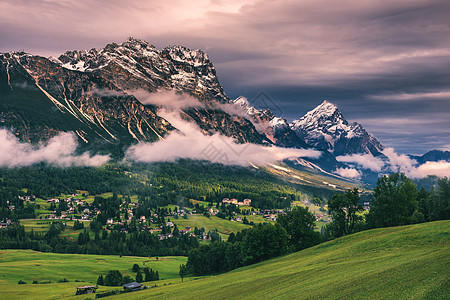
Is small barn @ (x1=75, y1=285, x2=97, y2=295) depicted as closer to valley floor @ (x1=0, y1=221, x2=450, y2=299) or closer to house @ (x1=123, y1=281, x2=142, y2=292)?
valley floor @ (x1=0, y1=221, x2=450, y2=299)

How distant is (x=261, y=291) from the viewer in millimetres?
42781

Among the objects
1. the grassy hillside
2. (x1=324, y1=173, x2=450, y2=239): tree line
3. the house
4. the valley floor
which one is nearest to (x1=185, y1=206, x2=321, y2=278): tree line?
(x1=324, y1=173, x2=450, y2=239): tree line

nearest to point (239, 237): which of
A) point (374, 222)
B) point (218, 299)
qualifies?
point (374, 222)

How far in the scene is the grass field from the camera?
86144mm

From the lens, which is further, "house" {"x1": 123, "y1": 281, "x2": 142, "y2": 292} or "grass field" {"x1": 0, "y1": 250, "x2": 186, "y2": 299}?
"grass field" {"x1": 0, "y1": 250, "x2": 186, "y2": 299}

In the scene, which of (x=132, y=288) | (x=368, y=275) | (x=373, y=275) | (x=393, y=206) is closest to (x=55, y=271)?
(x=132, y=288)

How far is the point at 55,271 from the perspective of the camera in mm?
126875

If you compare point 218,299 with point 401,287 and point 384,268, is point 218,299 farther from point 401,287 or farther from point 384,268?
point 401,287

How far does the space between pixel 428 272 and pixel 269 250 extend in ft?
203

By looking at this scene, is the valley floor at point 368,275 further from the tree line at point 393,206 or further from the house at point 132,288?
the tree line at point 393,206

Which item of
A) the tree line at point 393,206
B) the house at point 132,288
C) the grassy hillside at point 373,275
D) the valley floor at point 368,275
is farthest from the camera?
the house at point 132,288

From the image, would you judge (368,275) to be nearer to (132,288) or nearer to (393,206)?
(393,206)

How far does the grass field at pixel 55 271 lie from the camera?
86.1 metres

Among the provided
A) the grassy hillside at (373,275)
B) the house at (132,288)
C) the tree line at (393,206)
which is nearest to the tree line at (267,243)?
the tree line at (393,206)
